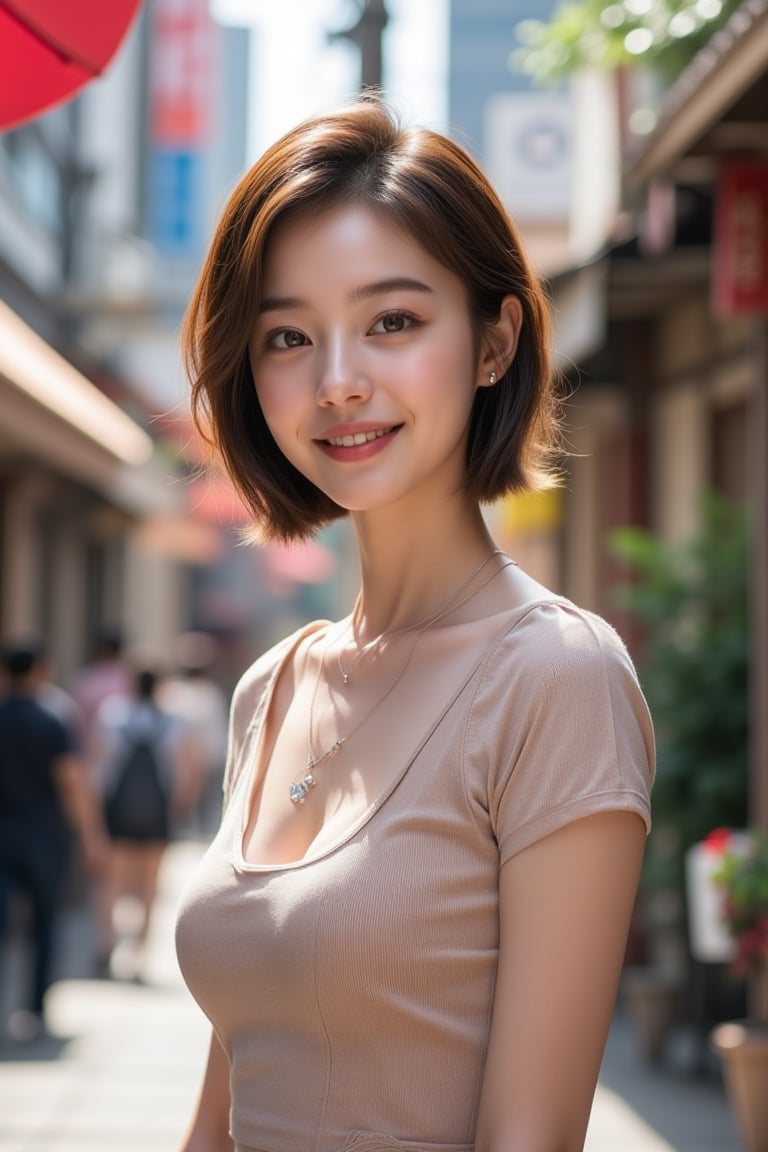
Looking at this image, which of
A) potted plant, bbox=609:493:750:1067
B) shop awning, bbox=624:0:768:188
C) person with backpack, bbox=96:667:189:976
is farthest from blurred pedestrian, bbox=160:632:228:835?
shop awning, bbox=624:0:768:188

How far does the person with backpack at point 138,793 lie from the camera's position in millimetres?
10320

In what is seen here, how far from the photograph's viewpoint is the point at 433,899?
1757mm

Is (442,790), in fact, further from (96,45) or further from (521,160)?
(521,160)

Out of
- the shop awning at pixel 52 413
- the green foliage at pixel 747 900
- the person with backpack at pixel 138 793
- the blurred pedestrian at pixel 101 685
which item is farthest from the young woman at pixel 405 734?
the blurred pedestrian at pixel 101 685

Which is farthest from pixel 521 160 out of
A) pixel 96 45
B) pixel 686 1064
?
pixel 96 45

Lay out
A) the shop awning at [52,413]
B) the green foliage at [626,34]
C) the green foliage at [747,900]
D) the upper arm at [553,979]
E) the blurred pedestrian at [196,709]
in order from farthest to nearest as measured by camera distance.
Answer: the blurred pedestrian at [196,709] < the shop awning at [52,413] < the green foliage at [626,34] < the green foliage at [747,900] < the upper arm at [553,979]

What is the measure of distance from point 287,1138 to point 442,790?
1.35 ft

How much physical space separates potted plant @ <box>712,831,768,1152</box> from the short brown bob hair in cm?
401

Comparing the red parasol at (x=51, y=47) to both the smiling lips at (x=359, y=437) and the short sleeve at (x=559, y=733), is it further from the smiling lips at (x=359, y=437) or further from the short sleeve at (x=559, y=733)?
the short sleeve at (x=559, y=733)

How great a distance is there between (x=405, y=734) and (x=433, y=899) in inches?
8.2

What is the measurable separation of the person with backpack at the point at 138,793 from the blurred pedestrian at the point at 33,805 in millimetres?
1365

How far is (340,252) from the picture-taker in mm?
1927

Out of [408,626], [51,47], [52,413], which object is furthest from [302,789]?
[52,413]

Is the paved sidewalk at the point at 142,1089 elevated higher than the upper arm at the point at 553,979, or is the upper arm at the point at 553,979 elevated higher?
the upper arm at the point at 553,979
